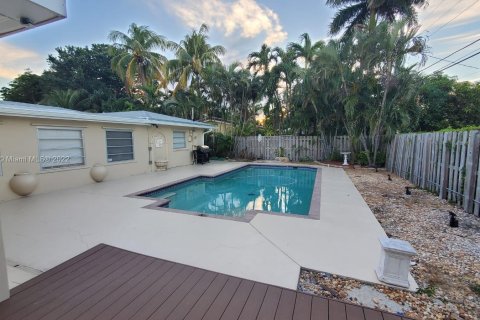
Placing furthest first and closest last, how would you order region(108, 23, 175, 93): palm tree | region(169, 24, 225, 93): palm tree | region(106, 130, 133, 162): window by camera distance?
1. region(169, 24, 225, 93): palm tree
2. region(108, 23, 175, 93): palm tree
3. region(106, 130, 133, 162): window

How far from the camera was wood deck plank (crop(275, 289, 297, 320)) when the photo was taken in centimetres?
184

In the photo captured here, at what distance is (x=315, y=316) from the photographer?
6.04 ft

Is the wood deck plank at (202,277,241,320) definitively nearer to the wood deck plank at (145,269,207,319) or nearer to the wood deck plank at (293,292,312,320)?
the wood deck plank at (145,269,207,319)

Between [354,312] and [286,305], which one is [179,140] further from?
[354,312]

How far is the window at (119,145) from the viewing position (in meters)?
8.29

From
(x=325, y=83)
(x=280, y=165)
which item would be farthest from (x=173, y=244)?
(x=325, y=83)

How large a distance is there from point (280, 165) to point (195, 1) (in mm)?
8978

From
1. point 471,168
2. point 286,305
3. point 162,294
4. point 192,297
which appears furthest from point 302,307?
point 471,168

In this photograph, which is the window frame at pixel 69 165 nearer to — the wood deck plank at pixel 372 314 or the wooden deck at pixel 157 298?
the wooden deck at pixel 157 298

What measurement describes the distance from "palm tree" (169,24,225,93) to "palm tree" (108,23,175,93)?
1.02m

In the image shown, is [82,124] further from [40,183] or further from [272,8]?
[272,8]

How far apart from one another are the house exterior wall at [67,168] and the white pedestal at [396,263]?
26.1 ft

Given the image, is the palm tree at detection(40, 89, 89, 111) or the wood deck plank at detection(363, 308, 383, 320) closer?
the wood deck plank at detection(363, 308, 383, 320)

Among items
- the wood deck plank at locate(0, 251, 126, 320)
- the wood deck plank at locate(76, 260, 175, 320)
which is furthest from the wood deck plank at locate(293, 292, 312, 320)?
the wood deck plank at locate(0, 251, 126, 320)
